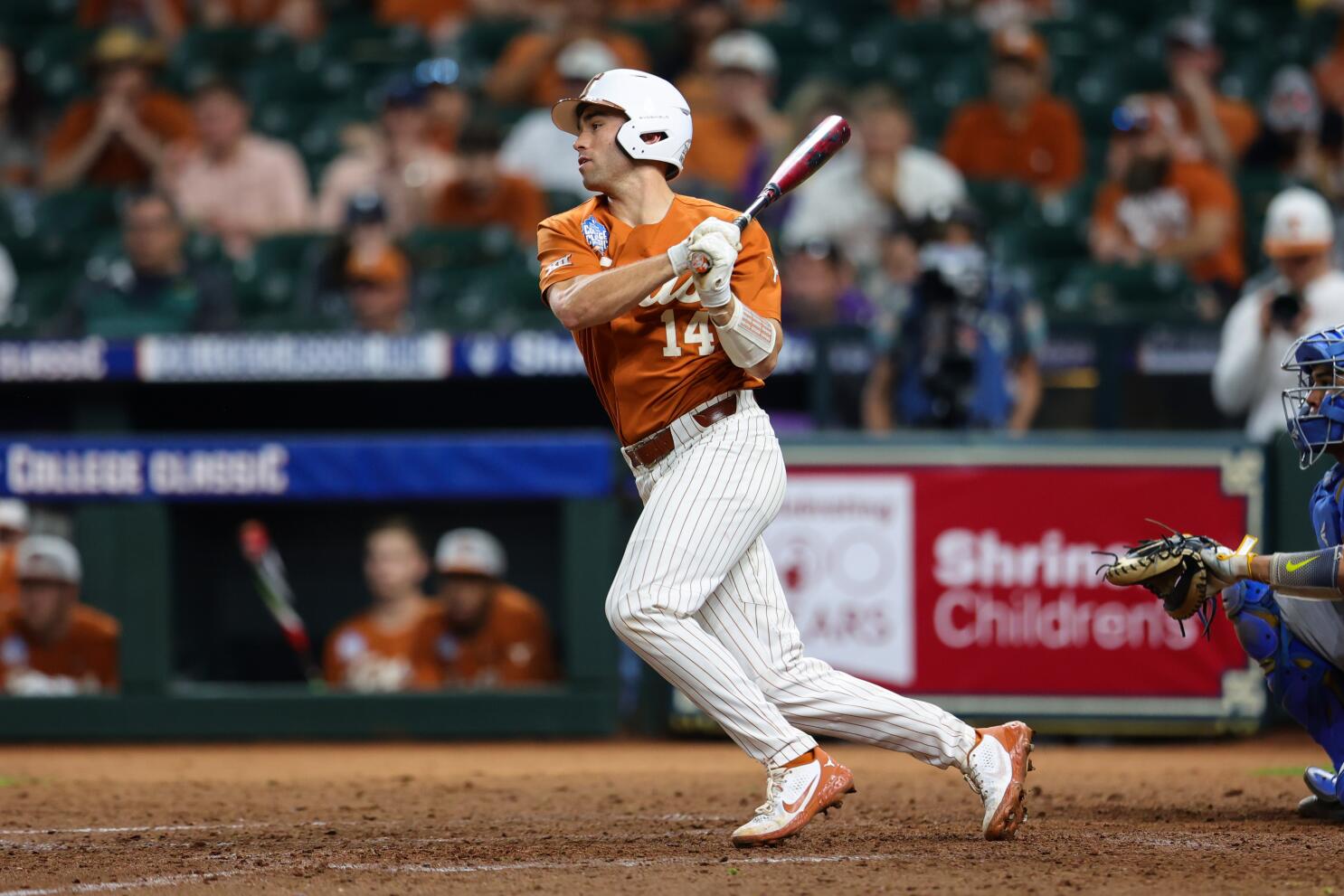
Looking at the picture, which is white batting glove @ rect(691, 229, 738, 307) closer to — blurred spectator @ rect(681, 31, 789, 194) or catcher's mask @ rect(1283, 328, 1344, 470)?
catcher's mask @ rect(1283, 328, 1344, 470)

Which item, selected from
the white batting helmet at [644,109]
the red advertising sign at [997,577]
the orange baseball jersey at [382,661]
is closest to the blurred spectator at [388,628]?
the orange baseball jersey at [382,661]

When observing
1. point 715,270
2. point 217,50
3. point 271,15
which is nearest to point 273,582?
point 715,270

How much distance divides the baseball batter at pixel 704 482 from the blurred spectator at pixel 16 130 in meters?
6.99

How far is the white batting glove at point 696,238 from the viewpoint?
3900 mm

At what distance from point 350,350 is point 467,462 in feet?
2.75

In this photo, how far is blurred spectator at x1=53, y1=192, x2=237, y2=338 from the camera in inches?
305

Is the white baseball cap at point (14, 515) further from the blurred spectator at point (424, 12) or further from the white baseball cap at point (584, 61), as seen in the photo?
the blurred spectator at point (424, 12)

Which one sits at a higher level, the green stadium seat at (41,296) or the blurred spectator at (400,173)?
the blurred spectator at (400,173)

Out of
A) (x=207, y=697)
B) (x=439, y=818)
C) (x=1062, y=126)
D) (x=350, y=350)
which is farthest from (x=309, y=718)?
(x=1062, y=126)

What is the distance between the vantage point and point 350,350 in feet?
24.2

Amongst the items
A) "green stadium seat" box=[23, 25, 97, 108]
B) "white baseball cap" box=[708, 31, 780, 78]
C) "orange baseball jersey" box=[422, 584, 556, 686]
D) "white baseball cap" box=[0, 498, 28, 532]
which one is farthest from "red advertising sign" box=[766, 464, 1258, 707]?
"green stadium seat" box=[23, 25, 97, 108]

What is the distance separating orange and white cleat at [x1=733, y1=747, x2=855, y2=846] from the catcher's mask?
1.45 meters

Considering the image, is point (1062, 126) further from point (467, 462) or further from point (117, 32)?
point (117, 32)

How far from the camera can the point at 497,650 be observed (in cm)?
698
